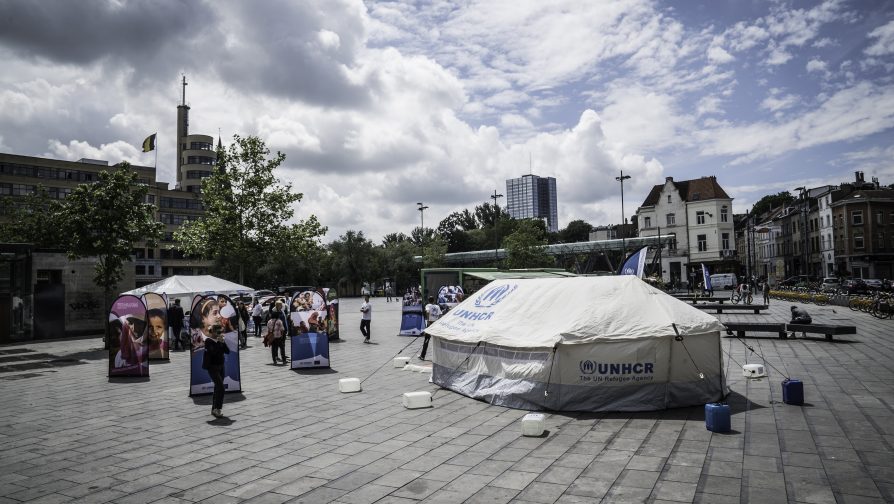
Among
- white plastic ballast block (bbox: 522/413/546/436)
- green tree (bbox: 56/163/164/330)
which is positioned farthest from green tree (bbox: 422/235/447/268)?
white plastic ballast block (bbox: 522/413/546/436)

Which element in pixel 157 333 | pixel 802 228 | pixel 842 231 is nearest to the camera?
pixel 157 333

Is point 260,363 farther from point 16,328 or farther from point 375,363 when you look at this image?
point 16,328

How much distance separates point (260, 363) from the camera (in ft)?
59.7

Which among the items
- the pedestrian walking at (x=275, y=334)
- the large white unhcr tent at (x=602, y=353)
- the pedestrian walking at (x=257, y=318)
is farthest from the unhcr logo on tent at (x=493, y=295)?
the pedestrian walking at (x=257, y=318)

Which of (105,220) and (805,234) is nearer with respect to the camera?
(105,220)

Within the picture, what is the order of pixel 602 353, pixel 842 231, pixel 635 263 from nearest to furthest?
pixel 602 353
pixel 635 263
pixel 842 231

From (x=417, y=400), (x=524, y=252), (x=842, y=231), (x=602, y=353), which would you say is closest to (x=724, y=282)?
(x=842, y=231)

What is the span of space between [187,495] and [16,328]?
86.3 ft

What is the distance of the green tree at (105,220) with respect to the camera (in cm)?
2336

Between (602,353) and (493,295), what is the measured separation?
3943 mm

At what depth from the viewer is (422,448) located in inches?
332

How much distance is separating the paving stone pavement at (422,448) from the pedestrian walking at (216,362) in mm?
328

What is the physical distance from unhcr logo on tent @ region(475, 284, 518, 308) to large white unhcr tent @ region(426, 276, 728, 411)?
1265 mm

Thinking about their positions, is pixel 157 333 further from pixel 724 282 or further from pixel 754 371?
pixel 724 282
